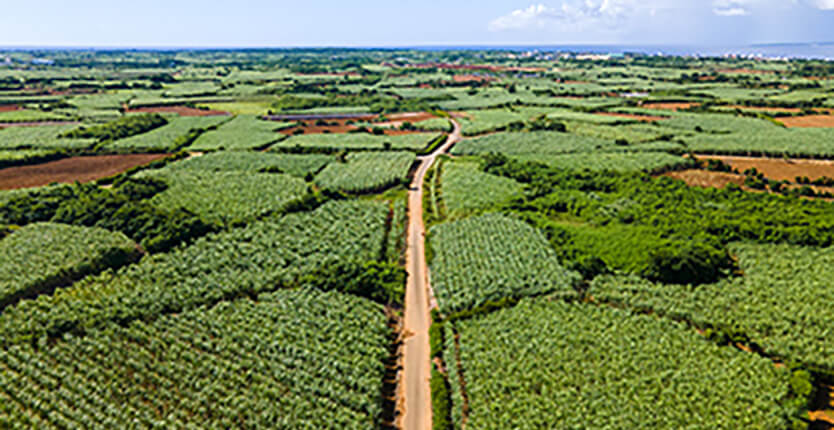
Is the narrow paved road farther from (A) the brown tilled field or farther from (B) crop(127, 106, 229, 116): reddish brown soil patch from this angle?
(A) the brown tilled field

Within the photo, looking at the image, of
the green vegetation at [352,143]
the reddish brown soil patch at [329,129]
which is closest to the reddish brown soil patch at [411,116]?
the reddish brown soil patch at [329,129]

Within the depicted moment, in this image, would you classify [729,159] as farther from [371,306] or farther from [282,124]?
[282,124]

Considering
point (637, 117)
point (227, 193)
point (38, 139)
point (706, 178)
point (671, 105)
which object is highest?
point (671, 105)

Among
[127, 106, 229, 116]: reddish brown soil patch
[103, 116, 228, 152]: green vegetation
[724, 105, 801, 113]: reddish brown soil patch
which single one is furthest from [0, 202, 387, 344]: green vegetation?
[724, 105, 801, 113]: reddish brown soil patch

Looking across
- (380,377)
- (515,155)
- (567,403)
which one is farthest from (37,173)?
(567,403)

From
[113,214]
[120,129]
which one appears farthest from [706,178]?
[120,129]

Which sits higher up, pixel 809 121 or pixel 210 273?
pixel 809 121

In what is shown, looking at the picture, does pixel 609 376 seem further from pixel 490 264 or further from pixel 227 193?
pixel 227 193
